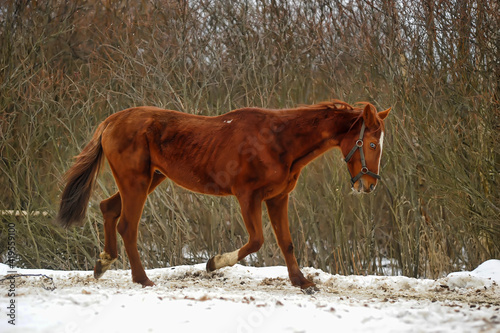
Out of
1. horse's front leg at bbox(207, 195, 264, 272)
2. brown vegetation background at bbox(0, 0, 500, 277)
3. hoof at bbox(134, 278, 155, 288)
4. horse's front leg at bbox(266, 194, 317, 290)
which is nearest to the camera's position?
horse's front leg at bbox(207, 195, 264, 272)

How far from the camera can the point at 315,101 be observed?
937 cm

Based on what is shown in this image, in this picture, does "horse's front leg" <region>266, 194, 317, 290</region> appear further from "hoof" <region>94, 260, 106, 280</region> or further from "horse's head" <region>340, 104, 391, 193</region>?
"hoof" <region>94, 260, 106, 280</region>

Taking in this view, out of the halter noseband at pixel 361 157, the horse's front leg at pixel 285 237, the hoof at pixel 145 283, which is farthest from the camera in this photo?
the hoof at pixel 145 283

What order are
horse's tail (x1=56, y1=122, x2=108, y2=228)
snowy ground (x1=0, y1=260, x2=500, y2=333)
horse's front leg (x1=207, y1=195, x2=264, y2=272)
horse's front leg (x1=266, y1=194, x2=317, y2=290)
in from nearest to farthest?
snowy ground (x1=0, y1=260, x2=500, y2=333) → horse's front leg (x1=207, y1=195, x2=264, y2=272) → horse's front leg (x1=266, y1=194, x2=317, y2=290) → horse's tail (x1=56, y1=122, x2=108, y2=228)

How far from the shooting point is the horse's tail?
20.4 ft

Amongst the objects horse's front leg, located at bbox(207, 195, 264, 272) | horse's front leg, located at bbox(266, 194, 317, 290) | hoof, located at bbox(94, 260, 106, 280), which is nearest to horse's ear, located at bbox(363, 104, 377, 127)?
horse's front leg, located at bbox(266, 194, 317, 290)

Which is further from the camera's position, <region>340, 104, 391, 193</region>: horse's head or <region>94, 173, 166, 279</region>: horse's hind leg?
<region>94, 173, 166, 279</region>: horse's hind leg

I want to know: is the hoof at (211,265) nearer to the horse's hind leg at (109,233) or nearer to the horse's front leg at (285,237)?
the horse's front leg at (285,237)

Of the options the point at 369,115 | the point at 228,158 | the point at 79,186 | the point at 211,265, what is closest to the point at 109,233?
the point at 79,186

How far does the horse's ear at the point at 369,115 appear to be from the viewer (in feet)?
17.7

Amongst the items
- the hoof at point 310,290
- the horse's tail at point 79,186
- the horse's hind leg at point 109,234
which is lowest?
the hoof at point 310,290

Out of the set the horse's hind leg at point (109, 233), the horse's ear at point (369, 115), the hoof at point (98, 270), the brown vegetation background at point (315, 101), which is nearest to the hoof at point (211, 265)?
the horse's hind leg at point (109, 233)

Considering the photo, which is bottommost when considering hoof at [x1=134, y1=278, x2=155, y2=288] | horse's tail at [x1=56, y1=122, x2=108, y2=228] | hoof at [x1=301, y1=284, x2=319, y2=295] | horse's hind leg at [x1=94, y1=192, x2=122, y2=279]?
hoof at [x1=301, y1=284, x2=319, y2=295]

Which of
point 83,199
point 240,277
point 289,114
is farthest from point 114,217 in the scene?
point 289,114
